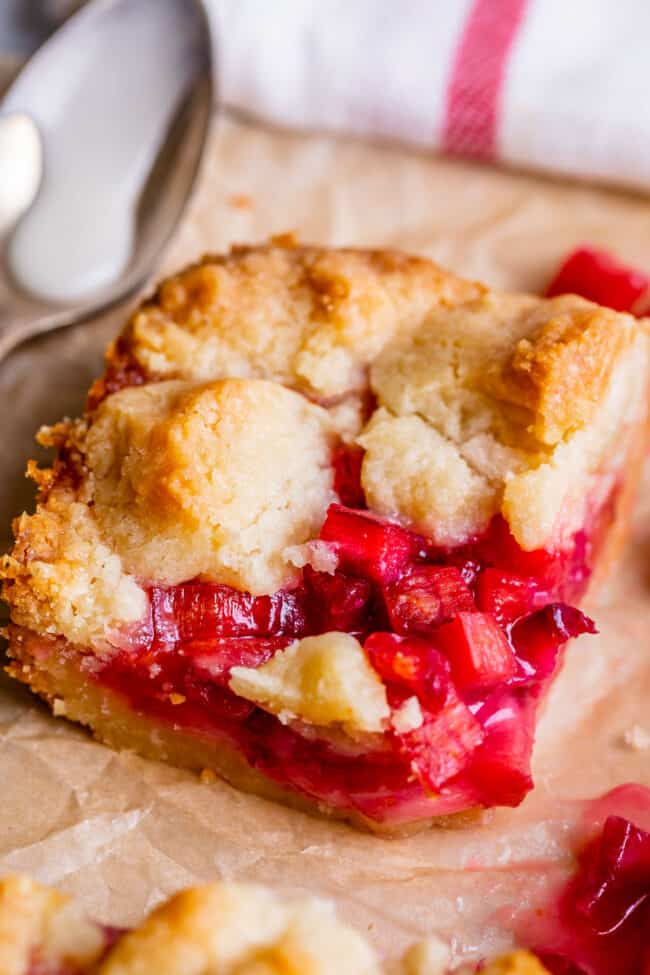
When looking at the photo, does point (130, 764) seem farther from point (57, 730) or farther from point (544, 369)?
point (544, 369)

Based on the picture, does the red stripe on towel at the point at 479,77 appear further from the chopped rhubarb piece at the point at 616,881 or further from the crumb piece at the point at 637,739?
the chopped rhubarb piece at the point at 616,881

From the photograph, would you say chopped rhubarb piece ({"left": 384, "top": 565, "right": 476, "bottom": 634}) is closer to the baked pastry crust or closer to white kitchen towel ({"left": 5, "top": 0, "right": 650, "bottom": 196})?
the baked pastry crust

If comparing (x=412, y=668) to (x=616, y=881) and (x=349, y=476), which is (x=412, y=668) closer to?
(x=349, y=476)

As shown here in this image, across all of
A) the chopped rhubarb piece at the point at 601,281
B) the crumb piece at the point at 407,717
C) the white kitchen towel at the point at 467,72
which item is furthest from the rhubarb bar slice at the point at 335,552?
the white kitchen towel at the point at 467,72

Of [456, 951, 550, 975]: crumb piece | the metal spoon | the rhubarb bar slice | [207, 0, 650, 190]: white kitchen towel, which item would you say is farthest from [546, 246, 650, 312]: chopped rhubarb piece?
[456, 951, 550, 975]: crumb piece

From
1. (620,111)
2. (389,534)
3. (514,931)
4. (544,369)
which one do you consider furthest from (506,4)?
(514,931)
